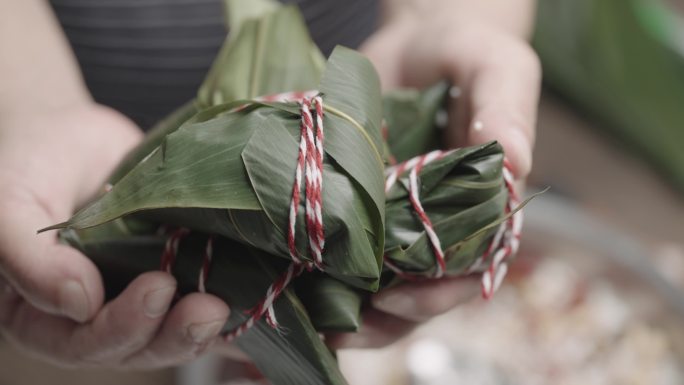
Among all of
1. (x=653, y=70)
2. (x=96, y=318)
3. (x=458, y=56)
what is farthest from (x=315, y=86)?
(x=653, y=70)

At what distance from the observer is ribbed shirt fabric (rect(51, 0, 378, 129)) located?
851mm

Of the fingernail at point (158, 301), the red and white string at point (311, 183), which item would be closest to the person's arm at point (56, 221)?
the fingernail at point (158, 301)

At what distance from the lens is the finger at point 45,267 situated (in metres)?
0.57

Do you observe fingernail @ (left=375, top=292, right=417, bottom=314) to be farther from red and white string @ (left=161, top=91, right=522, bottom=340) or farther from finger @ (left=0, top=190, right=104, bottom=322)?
finger @ (left=0, top=190, right=104, bottom=322)

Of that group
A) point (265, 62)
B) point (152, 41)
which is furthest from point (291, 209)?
point (152, 41)

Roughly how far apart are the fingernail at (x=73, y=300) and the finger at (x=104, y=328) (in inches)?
0.6

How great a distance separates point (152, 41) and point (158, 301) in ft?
1.48

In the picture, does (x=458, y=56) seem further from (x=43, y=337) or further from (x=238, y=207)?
(x=43, y=337)

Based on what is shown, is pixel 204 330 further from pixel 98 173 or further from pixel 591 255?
pixel 591 255

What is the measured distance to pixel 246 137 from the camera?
481 millimetres

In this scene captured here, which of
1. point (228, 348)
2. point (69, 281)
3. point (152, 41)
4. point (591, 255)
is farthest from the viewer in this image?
point (591, 255)

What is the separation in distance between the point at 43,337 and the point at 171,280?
0.21 metres

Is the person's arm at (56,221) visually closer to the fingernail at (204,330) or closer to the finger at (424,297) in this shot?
the fingernail at (204,330)

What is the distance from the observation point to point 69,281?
56 centimetres
